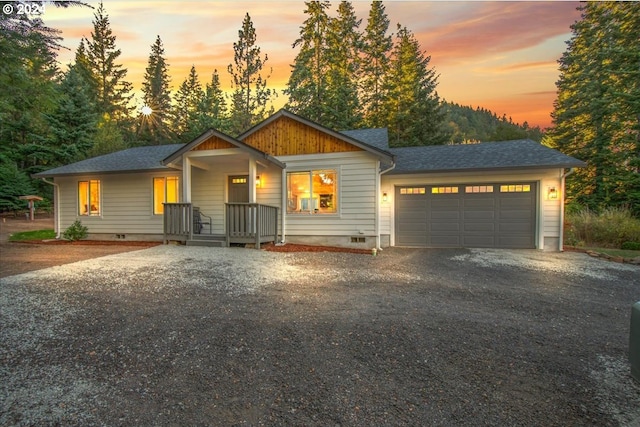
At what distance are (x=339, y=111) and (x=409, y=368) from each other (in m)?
21.5

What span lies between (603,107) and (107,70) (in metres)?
40.5

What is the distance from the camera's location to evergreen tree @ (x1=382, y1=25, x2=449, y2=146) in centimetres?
2272

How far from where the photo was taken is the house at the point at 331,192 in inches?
371

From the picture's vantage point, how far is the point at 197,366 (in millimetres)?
2633

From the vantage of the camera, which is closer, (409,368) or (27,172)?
(409,368)

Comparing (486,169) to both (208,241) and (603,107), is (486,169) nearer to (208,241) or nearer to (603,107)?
(208,241)

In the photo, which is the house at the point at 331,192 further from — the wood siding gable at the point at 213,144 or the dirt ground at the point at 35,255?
the dirt ground at the point at 35,255

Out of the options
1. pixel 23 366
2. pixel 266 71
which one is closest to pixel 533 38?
pixel 23 366

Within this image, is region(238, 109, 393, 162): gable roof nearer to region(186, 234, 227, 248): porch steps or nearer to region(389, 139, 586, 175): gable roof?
region(389, 139, 586, 175): gable roof

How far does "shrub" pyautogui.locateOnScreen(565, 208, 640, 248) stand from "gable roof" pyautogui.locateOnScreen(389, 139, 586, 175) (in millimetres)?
3159

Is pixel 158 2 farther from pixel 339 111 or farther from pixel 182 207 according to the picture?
pixel 339 111

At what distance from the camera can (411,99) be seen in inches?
918

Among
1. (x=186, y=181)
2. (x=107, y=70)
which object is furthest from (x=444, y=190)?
(x=107, y=70)

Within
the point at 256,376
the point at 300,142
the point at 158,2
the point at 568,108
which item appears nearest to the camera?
the point at 256,376
